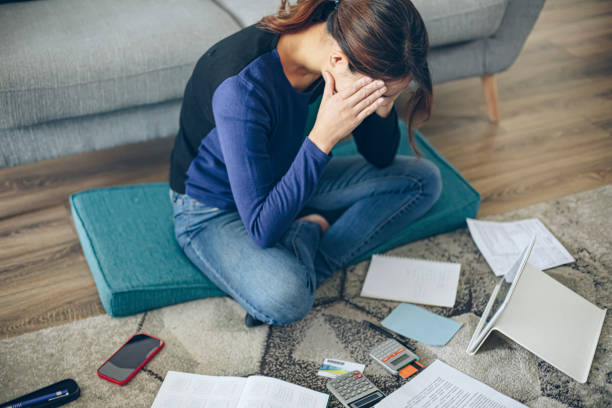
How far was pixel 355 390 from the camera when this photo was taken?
4.08 feet

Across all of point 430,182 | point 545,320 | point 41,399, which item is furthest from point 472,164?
point 41,399

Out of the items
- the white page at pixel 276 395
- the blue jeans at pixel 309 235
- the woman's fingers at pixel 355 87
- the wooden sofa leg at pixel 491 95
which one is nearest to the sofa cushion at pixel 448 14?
the wooden sofa leg at pixel 491 95

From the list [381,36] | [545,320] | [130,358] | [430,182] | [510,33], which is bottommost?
[130,358]

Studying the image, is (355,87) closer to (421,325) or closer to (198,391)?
(421,325)

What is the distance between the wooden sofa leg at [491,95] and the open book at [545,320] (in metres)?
0.95

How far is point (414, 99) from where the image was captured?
127cm

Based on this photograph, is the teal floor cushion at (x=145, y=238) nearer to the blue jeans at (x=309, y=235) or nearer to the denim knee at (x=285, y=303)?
the blue jeans at (x=309, y=235)

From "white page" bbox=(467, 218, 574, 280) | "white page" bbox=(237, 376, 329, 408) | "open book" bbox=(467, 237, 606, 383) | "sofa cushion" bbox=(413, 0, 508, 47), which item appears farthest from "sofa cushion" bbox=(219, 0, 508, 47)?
"white page" bbox=(237, 376, 329, 408)

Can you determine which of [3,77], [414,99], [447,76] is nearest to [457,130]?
[447,76]

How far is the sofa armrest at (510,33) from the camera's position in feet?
6.70

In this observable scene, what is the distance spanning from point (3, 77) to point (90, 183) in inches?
19.4

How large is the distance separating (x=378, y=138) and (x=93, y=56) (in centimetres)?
85

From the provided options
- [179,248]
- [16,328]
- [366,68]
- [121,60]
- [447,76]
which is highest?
[366,68]

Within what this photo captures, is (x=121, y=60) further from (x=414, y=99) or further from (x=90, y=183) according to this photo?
(x=414, y=99)
